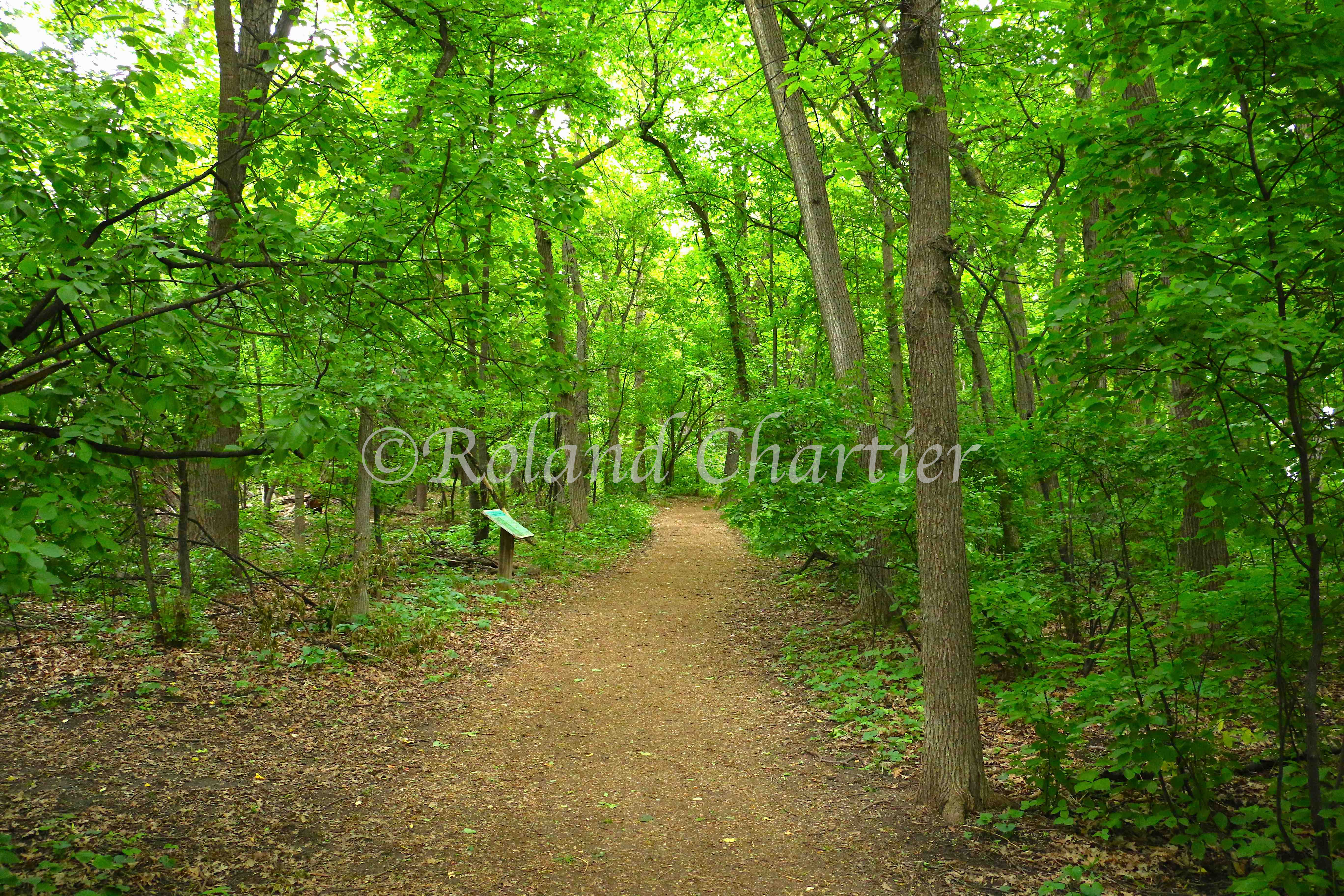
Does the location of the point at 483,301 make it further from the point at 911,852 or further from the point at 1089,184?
the point at 911,852

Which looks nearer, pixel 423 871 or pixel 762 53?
pixel 423 871

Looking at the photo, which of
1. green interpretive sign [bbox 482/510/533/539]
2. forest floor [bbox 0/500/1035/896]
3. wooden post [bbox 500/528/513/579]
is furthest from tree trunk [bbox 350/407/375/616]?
wooden post [bbox 500/528/513/579]

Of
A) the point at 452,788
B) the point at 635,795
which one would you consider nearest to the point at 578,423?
the point at 452,788

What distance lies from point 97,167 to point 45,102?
8.61 ft

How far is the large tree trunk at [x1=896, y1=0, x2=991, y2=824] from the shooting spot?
15.5 ft

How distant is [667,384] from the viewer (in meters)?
24.9

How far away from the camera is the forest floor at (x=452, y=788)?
4117mm

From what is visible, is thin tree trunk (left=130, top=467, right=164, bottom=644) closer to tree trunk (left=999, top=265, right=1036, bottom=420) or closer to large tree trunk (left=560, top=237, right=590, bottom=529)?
tree trunk (left=999, top=265, right=1036, bottom=420)

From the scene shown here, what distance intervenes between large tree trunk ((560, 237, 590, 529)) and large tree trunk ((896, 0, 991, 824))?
10.5 meters

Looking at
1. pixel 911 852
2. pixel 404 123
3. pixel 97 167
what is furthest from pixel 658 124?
pixel 911 852

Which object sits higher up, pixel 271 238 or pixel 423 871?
pixel 271 238

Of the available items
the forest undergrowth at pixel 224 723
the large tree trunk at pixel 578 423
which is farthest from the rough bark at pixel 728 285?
the forest undergrowth at pixel 224 723

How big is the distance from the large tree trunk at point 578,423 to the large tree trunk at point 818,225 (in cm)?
711

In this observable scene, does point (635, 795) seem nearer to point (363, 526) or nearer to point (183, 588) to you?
point (183, 588)
